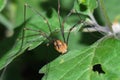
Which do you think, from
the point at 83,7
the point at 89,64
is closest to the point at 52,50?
the point at 83,7

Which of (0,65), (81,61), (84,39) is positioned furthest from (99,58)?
(84,39)

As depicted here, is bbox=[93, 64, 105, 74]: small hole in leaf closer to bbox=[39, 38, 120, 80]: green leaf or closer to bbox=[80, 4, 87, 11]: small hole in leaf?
bbox=[39, 38, 120, 80]: green leaf

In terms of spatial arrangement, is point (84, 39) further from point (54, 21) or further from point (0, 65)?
point (0, 65)

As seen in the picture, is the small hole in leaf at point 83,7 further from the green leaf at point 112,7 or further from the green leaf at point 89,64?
the green leaf at point 112,7

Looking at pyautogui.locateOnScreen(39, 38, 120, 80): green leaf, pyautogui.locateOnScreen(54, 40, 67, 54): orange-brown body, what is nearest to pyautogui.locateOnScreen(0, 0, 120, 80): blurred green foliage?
pyautogui.locateOnScreen(39, 38, 120, 80): green leaf

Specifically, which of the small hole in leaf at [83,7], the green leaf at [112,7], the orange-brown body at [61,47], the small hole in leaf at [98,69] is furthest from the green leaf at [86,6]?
the green leaf at [112,7]

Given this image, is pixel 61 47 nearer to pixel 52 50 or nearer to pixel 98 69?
pixel 98 69
